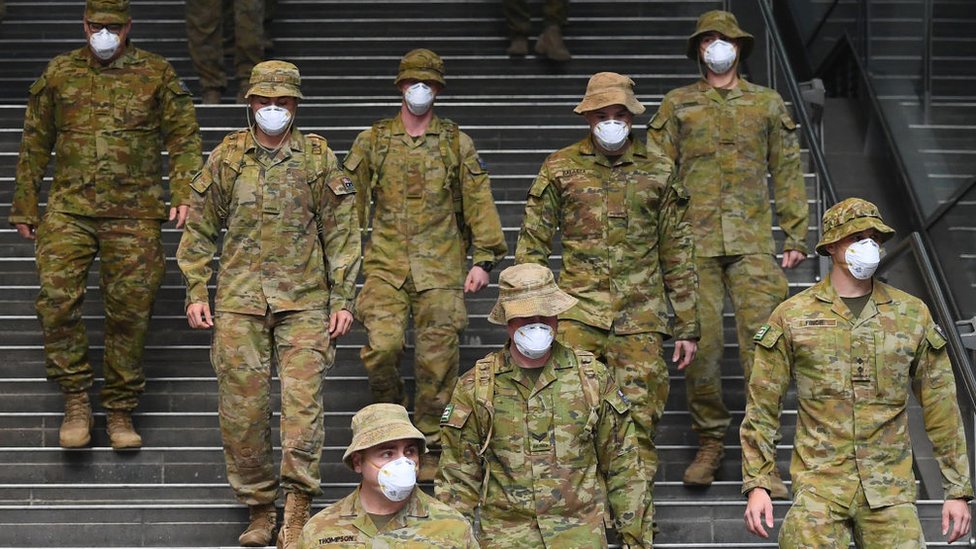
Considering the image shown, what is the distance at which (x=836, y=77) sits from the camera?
54.7 ft

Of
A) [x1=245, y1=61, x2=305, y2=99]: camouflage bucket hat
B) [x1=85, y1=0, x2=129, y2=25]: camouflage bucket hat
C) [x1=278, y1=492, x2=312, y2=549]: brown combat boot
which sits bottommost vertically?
[x1=278, y1=492, x2=312, y2=549]: brown combat boot

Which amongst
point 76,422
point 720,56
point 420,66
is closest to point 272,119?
point 420,66

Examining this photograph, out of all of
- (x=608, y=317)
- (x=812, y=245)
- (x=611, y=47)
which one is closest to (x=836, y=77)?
(x=611, y=47)

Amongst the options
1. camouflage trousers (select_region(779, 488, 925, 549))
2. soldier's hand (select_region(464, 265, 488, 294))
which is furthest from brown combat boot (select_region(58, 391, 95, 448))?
camouflage trousers (select_region(779, 488, 925, 549))

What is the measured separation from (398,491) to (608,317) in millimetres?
2756

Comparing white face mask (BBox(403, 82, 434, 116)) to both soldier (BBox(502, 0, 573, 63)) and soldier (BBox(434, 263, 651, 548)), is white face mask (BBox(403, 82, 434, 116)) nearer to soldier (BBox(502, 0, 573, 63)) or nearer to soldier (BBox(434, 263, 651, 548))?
soldier (BBox(434, 263, 651, 548))

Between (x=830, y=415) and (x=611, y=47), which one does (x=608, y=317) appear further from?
(x=611, y=47)

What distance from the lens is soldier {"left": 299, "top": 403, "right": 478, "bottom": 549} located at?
23.8 ft

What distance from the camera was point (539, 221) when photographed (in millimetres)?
9953

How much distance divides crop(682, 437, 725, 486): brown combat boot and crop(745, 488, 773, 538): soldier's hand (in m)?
2.03

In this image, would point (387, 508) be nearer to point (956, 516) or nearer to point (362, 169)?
point (956, 516)

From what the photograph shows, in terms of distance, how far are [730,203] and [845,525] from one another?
2776 millimetres

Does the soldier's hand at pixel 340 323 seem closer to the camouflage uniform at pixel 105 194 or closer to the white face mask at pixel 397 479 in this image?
the camouflage uniform at pixel 105 194

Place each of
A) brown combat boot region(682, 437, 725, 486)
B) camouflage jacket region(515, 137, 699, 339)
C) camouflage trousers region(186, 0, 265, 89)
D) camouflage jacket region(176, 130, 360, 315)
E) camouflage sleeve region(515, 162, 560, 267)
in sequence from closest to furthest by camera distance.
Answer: camouflage jacket region(176, 130, 360, 315)
camouflage jacket region(515, 137, 699, 339)
camouflage sleeve region(515, 162, 560, 267)
brown combat boot region(682, 437, 725, 486)
camouflage trousers region(186, 0, 265, 89)
